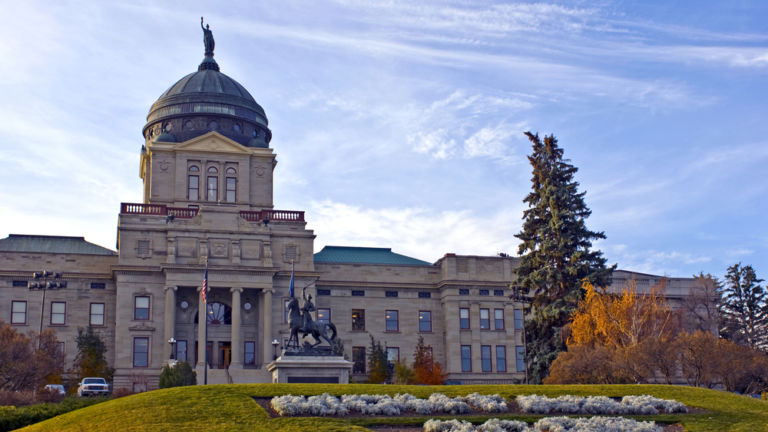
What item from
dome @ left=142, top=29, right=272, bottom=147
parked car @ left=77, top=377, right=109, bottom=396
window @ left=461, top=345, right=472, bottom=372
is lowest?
parked car @ left=77, top=377, right=109, bottom=396

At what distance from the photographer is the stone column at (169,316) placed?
6525 centimetres

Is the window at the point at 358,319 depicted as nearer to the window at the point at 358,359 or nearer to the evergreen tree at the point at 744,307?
the window at the point at 358,359

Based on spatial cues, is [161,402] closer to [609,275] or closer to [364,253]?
[609,275]

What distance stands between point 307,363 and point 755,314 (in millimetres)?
52961

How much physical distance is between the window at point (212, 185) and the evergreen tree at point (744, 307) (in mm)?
45741

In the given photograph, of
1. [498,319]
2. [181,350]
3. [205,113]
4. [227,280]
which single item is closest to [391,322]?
[498,319]

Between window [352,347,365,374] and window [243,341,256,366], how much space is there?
8413 mm

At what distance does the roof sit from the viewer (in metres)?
78.6

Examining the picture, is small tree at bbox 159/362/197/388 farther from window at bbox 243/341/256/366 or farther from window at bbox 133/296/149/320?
window at bbox 243/341/256/366

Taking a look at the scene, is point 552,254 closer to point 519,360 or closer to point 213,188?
point 519,360

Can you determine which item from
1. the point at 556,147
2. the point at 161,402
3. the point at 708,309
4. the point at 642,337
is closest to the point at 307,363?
the point at 161,402

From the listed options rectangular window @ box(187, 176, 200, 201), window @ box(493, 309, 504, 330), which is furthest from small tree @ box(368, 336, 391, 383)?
rectangular window @ box(187, 176, 200, 201)

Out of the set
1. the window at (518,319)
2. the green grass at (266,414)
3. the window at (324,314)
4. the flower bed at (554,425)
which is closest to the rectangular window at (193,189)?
the window at (324,314)

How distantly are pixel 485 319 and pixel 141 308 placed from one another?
93.0 feet
